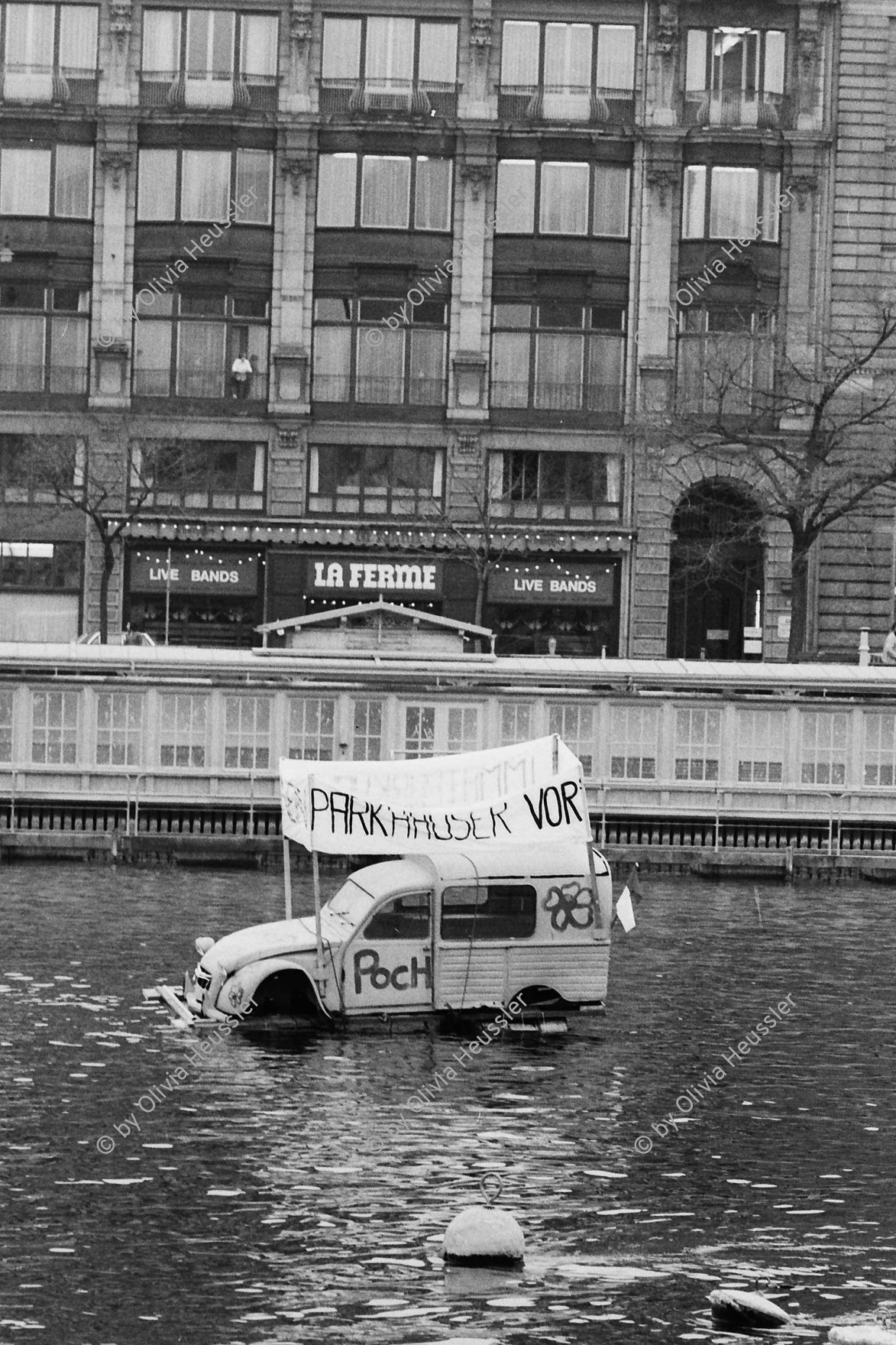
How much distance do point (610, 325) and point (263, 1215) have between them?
61.2 meters

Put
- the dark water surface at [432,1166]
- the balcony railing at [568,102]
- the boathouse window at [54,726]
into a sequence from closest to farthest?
the dark water surface at [432,1166] < the boathouse window at [54,726] < the balcony railing at [568,102]

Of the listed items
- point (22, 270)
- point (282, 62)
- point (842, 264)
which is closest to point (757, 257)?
point (842, 264)

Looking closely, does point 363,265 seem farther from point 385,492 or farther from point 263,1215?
point 263,1215

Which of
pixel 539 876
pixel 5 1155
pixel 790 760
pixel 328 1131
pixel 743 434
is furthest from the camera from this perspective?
pixel 743 434

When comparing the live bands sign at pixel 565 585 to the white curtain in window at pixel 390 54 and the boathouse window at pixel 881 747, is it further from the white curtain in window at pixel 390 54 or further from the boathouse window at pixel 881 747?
the boathouse window at pixel 881 747

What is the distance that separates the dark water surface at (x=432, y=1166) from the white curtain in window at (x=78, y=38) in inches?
1972

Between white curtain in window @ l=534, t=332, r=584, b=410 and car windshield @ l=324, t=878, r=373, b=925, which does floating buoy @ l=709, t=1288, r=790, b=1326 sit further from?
white curtain in window @ l=534, t=332, r=584, b=410

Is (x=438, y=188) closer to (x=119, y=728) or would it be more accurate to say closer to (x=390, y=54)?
(x=390, y=54)

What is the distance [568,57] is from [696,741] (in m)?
36.3

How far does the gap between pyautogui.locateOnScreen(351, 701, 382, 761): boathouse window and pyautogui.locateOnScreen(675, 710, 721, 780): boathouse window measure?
580 centimetres

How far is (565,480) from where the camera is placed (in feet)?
258

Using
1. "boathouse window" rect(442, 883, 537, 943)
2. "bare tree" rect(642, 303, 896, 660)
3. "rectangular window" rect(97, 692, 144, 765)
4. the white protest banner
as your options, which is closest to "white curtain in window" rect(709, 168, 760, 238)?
"bare tree" rect(642, 303, 896, 660)

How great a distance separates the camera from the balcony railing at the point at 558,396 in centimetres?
7881

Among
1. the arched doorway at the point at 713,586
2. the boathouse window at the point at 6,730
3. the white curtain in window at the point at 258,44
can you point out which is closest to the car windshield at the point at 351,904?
the boathouse window at the point at 6,730
